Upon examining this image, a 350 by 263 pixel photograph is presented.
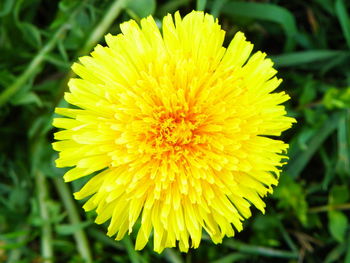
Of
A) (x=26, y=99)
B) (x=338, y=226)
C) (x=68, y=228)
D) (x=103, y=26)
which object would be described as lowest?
(x=338, y=226)

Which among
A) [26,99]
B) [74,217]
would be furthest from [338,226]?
[26,99]

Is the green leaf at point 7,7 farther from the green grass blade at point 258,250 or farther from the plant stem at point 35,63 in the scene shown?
the green grass blade at point 258,250

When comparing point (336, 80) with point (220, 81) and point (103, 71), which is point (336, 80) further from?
point (103, 71)

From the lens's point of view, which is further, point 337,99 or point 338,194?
point 338,194

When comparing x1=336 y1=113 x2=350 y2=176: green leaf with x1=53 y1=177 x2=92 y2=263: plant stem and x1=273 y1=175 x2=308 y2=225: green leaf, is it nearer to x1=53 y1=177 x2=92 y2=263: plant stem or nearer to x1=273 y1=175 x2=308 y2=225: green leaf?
x1=273 y1=175 x2=308 y2=225: green leaf

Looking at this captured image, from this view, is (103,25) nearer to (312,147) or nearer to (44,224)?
(44,224)

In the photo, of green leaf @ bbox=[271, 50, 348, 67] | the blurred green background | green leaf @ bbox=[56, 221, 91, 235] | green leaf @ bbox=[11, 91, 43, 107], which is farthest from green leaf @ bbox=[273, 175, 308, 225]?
green leaf @ bbox=[11, 91, 43, 107]

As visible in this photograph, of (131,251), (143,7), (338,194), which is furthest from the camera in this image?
(338,194)

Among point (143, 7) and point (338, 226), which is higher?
point (143, 7)
